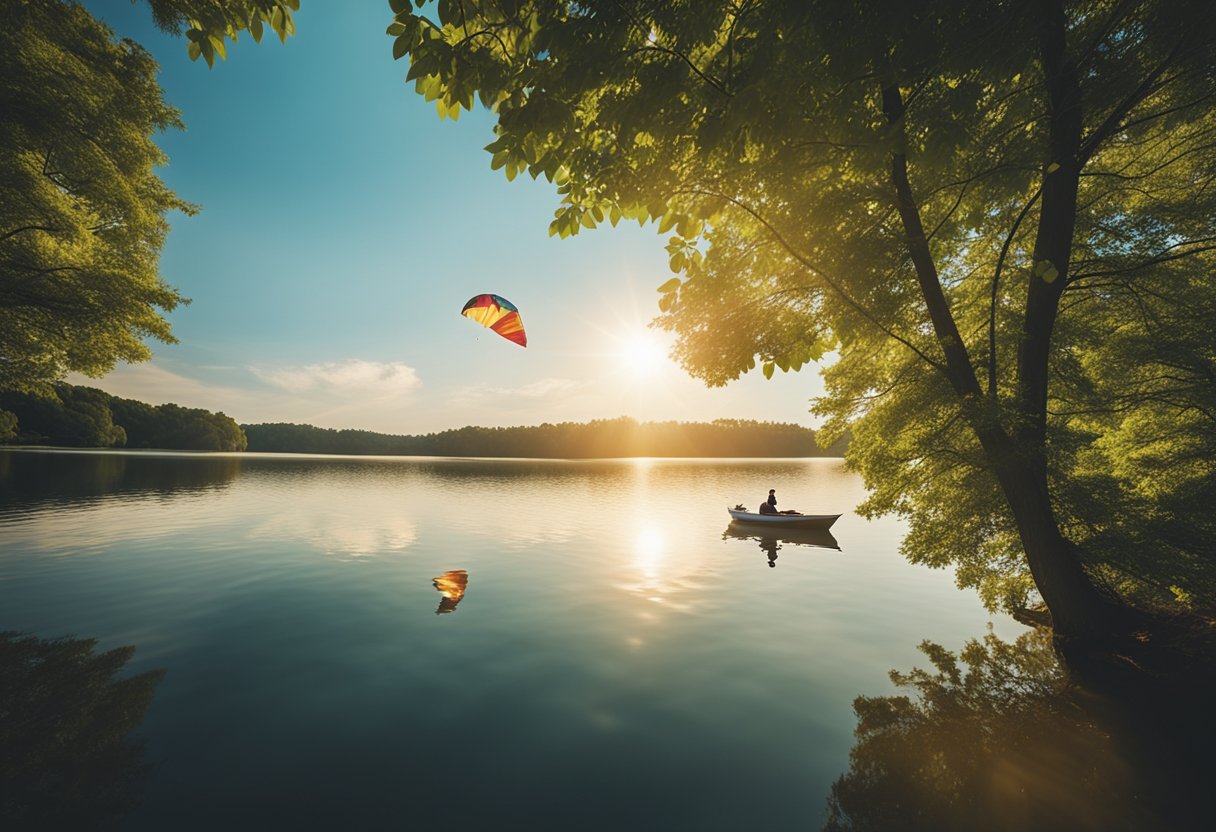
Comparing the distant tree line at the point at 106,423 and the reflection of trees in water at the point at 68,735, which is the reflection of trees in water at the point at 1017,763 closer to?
the reflection of trees in water at the point at 68,735

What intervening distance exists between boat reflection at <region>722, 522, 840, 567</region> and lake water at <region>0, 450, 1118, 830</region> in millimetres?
1038

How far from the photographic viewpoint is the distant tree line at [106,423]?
105 m

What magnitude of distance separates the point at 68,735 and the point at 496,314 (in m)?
18.3

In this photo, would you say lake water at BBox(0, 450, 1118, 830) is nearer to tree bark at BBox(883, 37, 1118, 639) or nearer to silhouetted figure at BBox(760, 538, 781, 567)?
silhouetted figure at BBox(760, 538, 781, 567)

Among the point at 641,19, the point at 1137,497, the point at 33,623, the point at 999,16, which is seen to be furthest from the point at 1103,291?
the point at 33,623

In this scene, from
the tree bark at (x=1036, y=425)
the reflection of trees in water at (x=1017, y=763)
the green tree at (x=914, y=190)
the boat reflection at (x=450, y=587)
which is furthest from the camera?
the boat reflection at (x=450, y=587)

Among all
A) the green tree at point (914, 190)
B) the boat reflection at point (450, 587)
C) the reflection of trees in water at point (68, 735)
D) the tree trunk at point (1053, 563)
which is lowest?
the boat reflection at point (450, 587)

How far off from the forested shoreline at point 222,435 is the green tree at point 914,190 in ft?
176

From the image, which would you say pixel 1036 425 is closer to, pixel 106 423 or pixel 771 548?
pixel 771 548

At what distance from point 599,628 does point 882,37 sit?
11.8 m

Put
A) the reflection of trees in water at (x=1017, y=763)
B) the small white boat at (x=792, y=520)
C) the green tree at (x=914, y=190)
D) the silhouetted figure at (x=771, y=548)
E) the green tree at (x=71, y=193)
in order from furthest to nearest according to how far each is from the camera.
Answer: the small white boat at (x=792, y=520) → the silhouetted figure at (x=771, y=548) → the green tree at (x=71, y=193) → the reflection of trees in water at (x=1017, y=763) → the green tree at (x=914, y=190)

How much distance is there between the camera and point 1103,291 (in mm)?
9422

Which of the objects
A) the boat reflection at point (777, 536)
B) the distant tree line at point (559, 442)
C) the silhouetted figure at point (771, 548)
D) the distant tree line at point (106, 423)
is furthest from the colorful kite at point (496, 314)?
the distant tree line at point (559, 442)

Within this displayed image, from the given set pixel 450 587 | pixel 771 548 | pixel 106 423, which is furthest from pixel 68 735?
pixel 106 423
